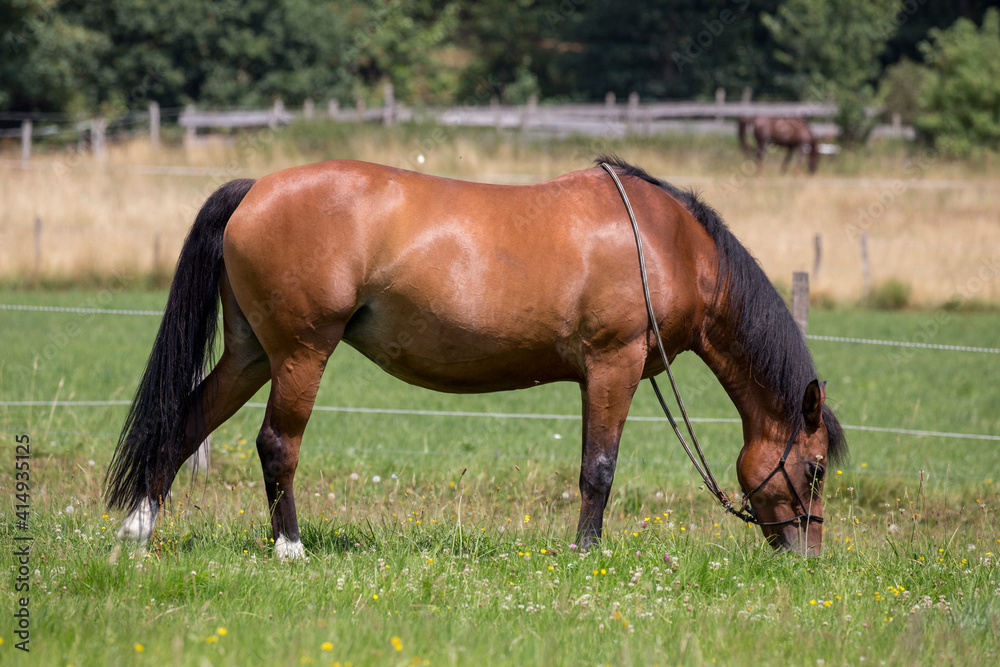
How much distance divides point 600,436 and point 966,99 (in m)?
30.0

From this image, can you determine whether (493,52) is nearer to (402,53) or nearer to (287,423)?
(402,53)

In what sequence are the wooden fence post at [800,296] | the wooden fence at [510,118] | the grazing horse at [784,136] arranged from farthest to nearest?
the wooden fence at [510,118] < the grazing horse at [784,136] < the wooden fence post at [800,296]

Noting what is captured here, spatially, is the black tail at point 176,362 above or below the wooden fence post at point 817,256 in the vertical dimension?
above

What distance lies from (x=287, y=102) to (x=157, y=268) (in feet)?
74.0

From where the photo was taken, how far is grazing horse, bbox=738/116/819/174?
2653cm

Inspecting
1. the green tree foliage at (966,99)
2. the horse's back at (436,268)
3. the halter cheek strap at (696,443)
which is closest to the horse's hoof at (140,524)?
the horse's back at (436,268)

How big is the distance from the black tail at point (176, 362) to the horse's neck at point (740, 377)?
2519mm

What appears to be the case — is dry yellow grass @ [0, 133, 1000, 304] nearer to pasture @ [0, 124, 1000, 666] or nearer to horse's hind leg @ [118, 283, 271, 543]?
pasture @ [0, 124, 1000, 666]

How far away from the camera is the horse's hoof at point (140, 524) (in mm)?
4312

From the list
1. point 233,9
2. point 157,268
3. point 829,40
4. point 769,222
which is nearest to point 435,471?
point 157,268

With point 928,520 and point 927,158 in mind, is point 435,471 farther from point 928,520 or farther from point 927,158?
point 927,158

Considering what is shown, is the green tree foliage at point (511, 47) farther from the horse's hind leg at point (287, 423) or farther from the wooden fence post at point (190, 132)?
the horse's hind leg at point (287, 423)

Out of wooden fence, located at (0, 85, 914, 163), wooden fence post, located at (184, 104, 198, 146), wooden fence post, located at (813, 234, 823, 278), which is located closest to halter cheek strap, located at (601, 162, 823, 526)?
wooden fence post, located at (813, 234, 823, 278)

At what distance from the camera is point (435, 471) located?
266 inches
